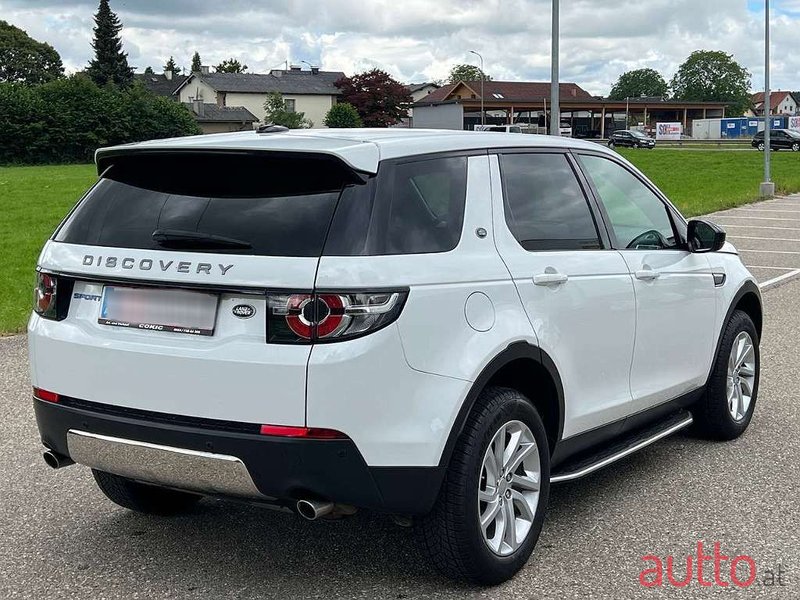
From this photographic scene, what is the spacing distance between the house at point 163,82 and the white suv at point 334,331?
114m

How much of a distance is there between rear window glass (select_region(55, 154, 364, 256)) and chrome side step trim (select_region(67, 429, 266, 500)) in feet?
2.32

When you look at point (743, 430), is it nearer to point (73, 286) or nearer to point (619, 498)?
point (619, 498)

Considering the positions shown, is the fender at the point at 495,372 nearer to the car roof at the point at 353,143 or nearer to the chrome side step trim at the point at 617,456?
the chrome side step trim at the point at 617,456

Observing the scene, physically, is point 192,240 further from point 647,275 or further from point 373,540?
point 647,275

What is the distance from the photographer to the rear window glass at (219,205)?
11.3 feet

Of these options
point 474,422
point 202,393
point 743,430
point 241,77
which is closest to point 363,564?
point 474,422

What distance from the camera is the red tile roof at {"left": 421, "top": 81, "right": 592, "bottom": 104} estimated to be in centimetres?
11238

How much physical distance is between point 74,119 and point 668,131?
5921 cm

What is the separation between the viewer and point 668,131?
327 ft

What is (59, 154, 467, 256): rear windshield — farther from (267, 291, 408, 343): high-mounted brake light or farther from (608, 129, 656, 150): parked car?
(608, 129, 656, 150): parked car

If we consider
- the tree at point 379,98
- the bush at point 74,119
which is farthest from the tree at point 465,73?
the bush at point 74,119

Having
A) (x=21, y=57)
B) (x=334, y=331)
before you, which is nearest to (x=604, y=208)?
(x=334, y=331)

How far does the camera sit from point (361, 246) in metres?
3.39

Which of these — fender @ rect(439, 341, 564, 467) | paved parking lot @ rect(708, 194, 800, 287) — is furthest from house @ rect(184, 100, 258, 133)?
fender @ rect(439, 341, 564, 467)
